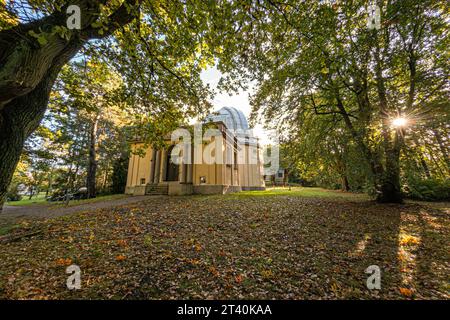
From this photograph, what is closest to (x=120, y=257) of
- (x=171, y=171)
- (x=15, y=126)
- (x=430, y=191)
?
(x=15, y=126)

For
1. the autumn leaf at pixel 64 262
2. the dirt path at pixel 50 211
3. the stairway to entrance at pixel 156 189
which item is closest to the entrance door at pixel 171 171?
the stairway to entrance at pixel 156 189

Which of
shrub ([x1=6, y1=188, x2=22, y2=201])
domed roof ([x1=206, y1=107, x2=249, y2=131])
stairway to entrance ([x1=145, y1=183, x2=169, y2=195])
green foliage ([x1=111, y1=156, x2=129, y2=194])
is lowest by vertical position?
shrub ([x1=6, y1=188, x2=22, y2=201])

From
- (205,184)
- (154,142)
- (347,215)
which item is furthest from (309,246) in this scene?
Answer: (205,184)

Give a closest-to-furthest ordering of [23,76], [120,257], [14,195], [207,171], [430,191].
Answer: [23,76] → [120,257] → [430,191] → [207,171] → [14,195]

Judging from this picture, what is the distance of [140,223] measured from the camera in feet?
18.7

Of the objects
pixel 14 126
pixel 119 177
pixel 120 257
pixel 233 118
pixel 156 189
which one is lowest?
pixel 120 257

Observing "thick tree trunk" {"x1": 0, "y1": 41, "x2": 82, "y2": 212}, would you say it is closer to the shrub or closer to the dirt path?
the dirt path

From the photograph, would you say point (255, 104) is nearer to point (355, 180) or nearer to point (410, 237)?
point (355, 180)

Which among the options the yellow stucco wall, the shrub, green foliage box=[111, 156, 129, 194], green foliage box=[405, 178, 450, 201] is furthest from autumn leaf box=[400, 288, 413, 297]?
the shrub

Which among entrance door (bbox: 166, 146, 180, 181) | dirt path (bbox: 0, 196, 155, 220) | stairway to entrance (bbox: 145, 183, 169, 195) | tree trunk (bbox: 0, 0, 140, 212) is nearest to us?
tree trunk (bbox: 0, 0, 140, 212)

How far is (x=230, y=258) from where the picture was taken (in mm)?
3477

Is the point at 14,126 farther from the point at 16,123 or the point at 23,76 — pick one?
the point at 23,76

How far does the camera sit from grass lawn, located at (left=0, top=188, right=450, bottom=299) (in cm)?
252
